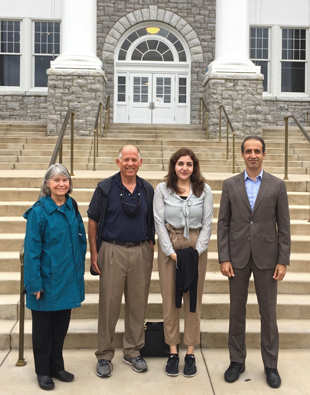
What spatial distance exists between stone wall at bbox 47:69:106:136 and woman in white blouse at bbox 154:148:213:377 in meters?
7.71

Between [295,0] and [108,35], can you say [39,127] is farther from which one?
[295,0]

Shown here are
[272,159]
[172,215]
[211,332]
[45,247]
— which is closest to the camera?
[45,247]

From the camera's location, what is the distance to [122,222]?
3.62m

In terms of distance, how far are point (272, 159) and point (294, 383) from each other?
21.4 feet

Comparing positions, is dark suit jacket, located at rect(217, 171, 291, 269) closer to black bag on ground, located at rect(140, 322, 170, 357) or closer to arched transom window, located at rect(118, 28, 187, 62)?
black bag on ground, located at rect(140, 322, 170, 357)

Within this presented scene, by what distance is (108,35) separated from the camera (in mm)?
14547

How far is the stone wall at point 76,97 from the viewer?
1099 cm

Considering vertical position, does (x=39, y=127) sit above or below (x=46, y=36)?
below

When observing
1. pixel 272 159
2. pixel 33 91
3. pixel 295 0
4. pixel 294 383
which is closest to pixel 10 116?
pixel 33 91

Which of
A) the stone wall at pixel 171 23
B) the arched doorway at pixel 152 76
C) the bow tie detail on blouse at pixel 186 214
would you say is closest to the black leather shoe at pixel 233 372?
the bow tie detail on blouse at pixel 186 214

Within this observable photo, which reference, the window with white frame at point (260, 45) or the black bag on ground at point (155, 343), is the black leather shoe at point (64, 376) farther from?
the window with white frame at point (260, 45)

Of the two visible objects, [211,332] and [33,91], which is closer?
[211,332]

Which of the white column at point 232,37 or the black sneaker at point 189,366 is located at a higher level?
the white column at point 232,37

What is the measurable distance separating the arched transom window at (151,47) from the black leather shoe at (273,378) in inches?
503
